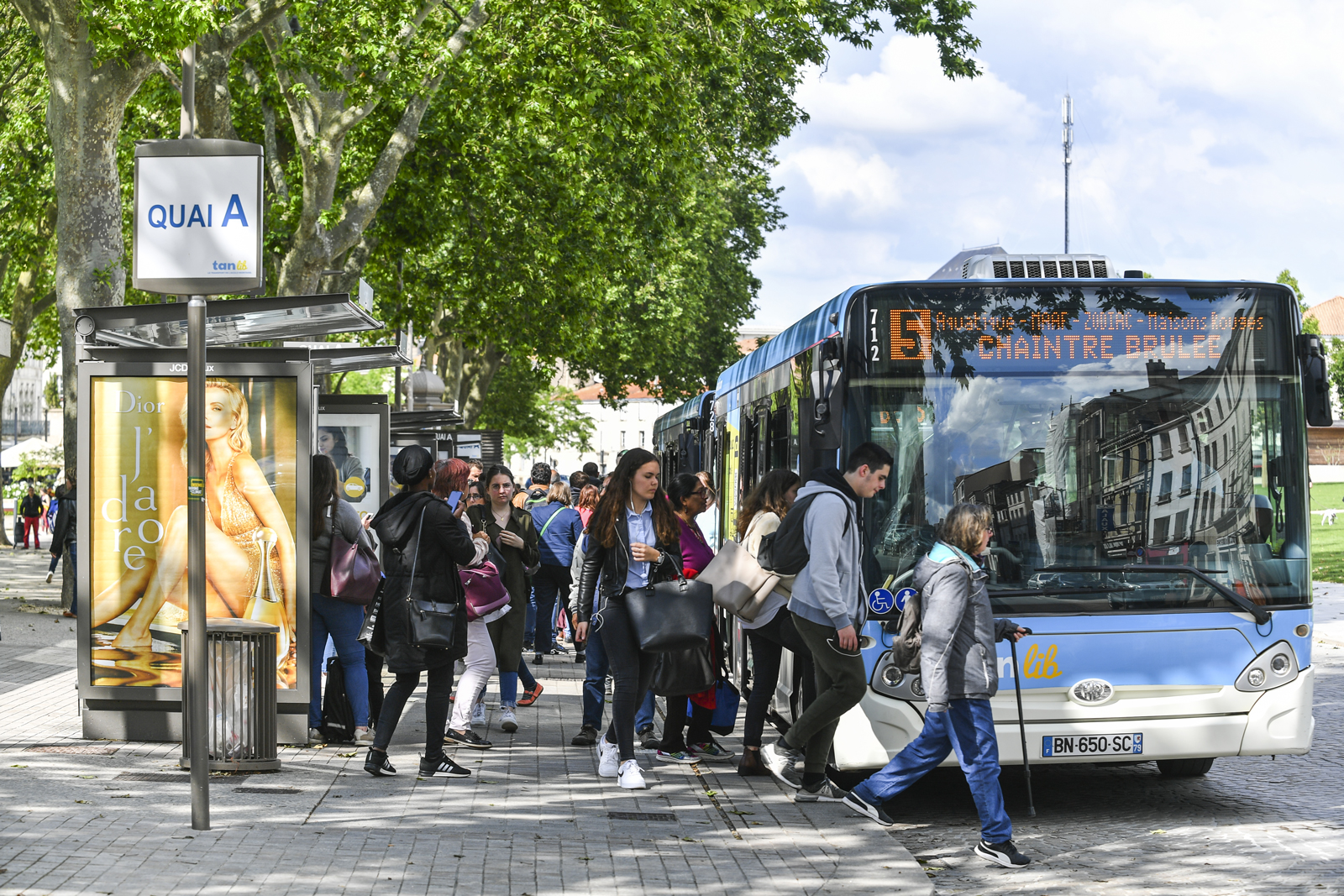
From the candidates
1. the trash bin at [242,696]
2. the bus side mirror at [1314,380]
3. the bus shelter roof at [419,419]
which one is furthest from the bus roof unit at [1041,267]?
the bus shelter roof at [419,419]

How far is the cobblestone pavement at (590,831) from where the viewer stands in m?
5.70

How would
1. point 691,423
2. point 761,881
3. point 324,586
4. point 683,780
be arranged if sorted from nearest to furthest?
1. point 761,881
2. point 683,780
3. point 324,586
4. point 691,423

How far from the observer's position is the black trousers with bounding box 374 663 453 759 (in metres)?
7.77

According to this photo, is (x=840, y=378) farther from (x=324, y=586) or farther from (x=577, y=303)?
(x=577, y=303)

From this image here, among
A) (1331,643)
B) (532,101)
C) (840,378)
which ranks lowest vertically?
(1331,643)

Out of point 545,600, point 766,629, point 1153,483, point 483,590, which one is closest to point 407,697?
point 483,590

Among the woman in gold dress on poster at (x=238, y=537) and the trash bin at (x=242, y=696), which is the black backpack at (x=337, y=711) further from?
the trash bin at (x=242, y=696)

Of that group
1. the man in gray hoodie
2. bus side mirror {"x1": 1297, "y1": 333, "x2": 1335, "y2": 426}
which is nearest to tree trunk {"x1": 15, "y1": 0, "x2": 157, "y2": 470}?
the man in gray hoodie

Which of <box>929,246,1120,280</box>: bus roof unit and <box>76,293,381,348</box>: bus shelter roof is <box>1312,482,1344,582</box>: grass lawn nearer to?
<box>929,246,1120,280</box>: bus roof unit

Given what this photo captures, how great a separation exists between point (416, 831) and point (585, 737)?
109 inches

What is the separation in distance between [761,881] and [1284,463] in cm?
355

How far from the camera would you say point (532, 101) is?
17469 mm

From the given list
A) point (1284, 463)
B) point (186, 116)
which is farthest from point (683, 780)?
point (186, 116)

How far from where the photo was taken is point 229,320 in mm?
9469
